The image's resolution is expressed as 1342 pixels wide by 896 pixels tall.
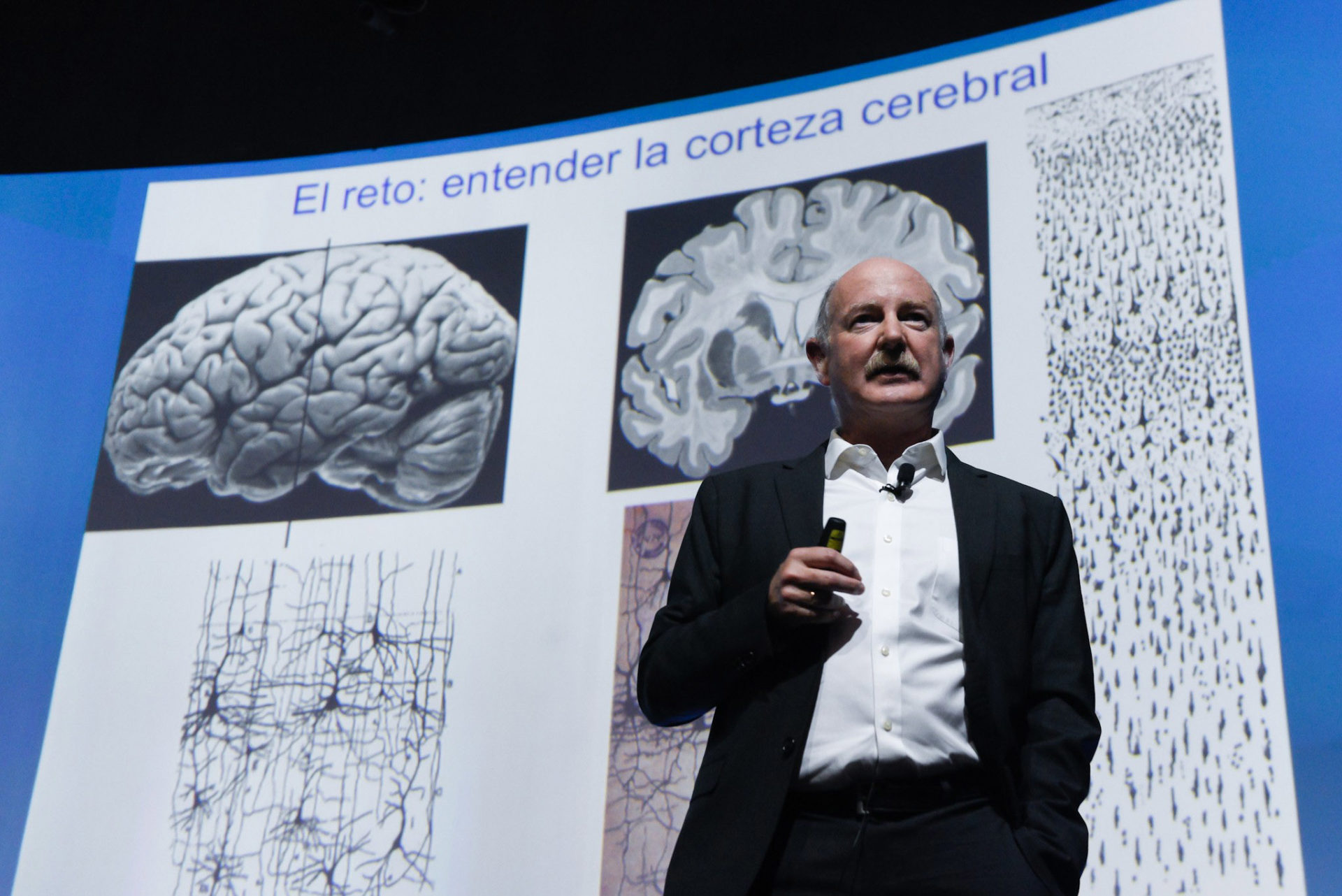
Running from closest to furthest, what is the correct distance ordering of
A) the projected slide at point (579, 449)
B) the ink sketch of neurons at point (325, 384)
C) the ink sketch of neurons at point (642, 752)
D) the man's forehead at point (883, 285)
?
the man's forehead at point (883, 285)
the projected slide at point (579, 449)
the ink sketch of neurons at point (642, 752)
the ink sketch of neurons at point (325, 384)

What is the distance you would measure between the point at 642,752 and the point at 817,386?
0.93m

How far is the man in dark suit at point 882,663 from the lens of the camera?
133 cm

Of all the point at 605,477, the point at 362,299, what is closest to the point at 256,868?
the point at 605,477

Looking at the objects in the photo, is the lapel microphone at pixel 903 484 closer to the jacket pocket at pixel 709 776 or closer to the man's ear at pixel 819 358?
the man's ear at pixel 819 358

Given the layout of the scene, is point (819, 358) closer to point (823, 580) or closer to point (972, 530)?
point (972, 530)

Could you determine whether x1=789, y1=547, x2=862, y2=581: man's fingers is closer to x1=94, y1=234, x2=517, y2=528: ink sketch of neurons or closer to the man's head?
the man's head

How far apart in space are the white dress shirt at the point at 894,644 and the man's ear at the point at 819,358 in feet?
0.48

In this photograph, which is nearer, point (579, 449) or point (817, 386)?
point (817, 386)

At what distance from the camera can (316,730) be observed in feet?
10.4

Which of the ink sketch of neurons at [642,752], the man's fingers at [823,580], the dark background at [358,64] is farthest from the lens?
the dark background at [358,64]

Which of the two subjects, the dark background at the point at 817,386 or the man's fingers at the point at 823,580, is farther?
the dark background at the point at 817,386

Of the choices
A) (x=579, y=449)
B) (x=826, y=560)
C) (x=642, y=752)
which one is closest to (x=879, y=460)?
(x=826, y=560)

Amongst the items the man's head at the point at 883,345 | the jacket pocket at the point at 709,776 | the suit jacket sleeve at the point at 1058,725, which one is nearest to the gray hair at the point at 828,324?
the man's head at the point at 883,345

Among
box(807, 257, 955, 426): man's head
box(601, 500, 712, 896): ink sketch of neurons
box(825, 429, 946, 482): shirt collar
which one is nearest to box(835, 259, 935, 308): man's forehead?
box(807, 257, 955, 426): man's head
